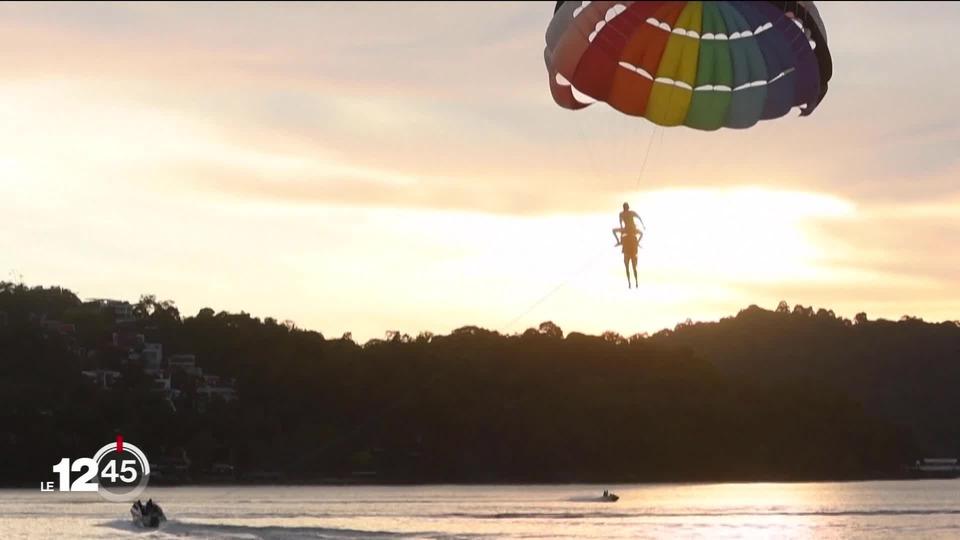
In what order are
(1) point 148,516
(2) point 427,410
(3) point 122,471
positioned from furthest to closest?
(3) point 122,471 → (2) point 427,410 → (1) point 148,516

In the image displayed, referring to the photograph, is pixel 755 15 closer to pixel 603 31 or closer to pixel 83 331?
pixel 603 31

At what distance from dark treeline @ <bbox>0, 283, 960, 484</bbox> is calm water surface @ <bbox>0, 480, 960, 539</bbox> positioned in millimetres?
5910

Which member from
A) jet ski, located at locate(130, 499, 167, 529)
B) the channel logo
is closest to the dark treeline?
the channel logo

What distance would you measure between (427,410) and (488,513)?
42.1 meters

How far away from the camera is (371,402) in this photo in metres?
123

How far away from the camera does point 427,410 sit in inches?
4747

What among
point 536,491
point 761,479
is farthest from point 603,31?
point 761,479

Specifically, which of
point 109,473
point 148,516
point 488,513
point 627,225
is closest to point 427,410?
point 109,473

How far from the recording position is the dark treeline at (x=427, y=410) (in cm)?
11819

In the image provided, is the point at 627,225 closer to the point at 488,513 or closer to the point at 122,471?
the point at 488,513

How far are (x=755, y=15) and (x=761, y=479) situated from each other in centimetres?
10903

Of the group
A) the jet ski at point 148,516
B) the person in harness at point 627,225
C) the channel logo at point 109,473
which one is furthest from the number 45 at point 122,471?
the person in harness at point 627,225

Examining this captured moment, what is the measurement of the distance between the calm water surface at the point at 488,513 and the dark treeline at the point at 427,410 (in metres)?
5.91

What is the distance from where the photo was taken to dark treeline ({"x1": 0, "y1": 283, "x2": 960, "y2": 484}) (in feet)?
388
